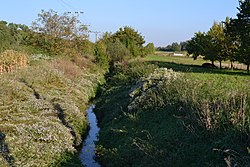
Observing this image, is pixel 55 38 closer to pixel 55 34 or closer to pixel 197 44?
pixel 55 34

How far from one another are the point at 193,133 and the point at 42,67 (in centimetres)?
1666

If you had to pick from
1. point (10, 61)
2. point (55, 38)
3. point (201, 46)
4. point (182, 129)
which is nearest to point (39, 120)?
point (182, 129)

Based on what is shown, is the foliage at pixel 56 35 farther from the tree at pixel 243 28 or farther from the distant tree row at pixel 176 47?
the distant tree row at pixel 176 47

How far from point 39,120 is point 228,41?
3981cm

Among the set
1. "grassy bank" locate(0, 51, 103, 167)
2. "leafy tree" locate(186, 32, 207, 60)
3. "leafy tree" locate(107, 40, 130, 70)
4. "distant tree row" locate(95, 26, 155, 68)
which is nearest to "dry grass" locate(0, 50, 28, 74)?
"grassy bank" locate(0, 51, 103, 167)

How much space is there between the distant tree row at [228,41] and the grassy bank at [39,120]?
23675 millimetres

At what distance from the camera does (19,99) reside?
51.5 ft

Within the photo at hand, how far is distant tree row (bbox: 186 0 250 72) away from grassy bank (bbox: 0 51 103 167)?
23.7 meters

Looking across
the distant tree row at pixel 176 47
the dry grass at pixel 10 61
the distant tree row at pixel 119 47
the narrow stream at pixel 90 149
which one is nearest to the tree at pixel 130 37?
the distant tree row at pixel 119 47

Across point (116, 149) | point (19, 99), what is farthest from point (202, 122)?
point (19, 99)

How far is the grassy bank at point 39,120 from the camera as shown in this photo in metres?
10.2

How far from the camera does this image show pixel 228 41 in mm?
48031

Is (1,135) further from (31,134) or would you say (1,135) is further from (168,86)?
(168,86)

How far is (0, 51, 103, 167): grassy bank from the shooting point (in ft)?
33.4
